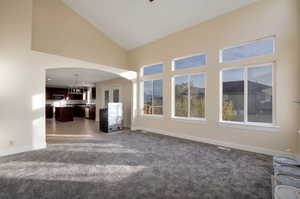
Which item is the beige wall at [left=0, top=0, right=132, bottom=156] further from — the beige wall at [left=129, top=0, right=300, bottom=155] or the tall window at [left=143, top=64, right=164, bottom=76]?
the beige wall at [left=129, top=0, right=300, bottom=155]

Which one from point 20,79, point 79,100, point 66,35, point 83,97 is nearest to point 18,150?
point 20,79

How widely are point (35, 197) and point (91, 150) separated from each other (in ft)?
6.07

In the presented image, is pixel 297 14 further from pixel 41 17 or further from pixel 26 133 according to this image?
pixel 26 133

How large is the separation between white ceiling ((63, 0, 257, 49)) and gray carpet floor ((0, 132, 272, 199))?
13.0 ft

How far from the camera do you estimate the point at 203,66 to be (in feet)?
14.9

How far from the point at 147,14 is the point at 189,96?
3.17m

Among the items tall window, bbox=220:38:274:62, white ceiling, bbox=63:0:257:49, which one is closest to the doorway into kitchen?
white ceiling, bbox=63:0:257:49

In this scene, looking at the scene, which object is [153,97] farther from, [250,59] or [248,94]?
[250,59]

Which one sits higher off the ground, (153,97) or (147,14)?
(147,14)

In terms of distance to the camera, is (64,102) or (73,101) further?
(73,101)

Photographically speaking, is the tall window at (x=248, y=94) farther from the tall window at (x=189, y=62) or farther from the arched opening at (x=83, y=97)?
the arched opening at (x=83, y=97)

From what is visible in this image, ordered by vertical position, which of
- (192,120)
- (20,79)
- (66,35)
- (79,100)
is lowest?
(192,120)

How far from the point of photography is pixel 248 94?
12.6 feet

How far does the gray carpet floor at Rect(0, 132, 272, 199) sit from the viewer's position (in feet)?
6.45
